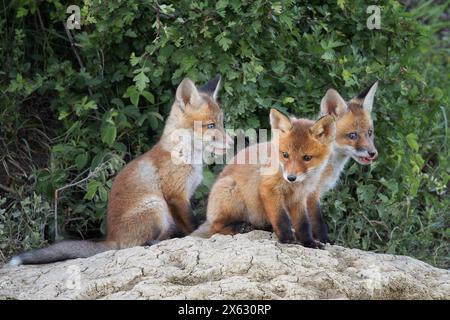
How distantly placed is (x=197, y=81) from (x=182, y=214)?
1292mm

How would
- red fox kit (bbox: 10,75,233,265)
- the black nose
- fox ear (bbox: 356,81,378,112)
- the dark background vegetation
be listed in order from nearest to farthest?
the black nose, red fox kit (bbox: 10,75,233,265), the dark background vegetation, fox ear (bbox: 356,81,378,112)

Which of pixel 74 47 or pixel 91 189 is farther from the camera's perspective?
pixel 74 47

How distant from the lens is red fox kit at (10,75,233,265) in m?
6.57

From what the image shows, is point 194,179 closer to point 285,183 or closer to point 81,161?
point 81,161

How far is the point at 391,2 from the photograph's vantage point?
766 centimetres

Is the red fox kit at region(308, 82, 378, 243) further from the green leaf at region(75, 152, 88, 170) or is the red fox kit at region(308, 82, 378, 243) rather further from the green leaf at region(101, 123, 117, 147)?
the green leaf at region(75, 152, 88, 170)

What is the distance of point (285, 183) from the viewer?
6004mm

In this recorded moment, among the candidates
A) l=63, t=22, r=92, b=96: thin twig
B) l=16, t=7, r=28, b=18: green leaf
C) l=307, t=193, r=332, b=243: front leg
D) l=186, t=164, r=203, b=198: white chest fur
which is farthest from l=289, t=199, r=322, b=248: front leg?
l=16, t=7, r=28, b=18: green leaf

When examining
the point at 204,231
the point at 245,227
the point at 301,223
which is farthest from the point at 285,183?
the point at 204,231

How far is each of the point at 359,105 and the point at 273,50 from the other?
0.92m

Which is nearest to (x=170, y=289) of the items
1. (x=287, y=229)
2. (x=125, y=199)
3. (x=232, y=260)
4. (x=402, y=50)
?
(x=232, y=260)

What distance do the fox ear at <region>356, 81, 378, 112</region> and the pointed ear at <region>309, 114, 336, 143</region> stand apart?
1.05m

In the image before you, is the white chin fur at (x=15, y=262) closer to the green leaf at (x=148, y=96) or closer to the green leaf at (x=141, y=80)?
the green leaf at (x=141, y=80)

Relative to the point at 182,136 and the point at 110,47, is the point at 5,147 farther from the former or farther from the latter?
the point at 182,136
